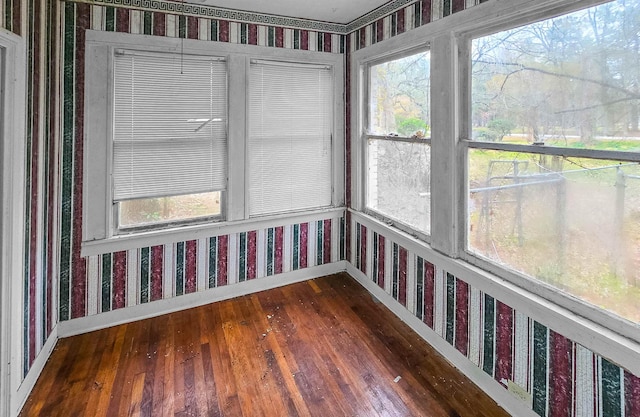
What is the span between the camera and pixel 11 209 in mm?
1746

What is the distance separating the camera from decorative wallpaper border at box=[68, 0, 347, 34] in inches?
102

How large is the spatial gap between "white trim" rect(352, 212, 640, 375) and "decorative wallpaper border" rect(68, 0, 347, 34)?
213 centimetres

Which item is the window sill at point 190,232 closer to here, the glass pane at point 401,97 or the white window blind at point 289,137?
the white window blind at point 289,137

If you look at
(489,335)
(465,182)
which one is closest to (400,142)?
(465,182)

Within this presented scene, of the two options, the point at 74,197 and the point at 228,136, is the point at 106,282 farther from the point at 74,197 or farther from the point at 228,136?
the point at 228,136

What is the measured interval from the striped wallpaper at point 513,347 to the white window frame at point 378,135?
0.16 m

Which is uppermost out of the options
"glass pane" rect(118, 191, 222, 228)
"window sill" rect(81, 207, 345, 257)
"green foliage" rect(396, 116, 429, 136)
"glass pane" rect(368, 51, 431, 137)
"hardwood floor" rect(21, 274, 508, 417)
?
"glass pane" rect(368, 51, 431, 137)

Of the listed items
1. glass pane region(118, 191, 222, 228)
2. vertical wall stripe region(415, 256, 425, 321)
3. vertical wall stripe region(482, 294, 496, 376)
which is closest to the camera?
vertical wall stripe region(482, 294, 496, 376)

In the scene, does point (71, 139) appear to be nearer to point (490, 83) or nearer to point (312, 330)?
point (312, 330)

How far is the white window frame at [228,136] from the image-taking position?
Answer: 2514 millimetres

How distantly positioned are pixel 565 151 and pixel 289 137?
2.19 meters

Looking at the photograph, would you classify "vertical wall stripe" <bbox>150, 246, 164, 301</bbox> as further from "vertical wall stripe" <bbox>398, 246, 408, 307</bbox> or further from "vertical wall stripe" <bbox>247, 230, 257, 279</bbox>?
"vertical wall stripe" <bbox>398, 246, 408, 307</bbox>

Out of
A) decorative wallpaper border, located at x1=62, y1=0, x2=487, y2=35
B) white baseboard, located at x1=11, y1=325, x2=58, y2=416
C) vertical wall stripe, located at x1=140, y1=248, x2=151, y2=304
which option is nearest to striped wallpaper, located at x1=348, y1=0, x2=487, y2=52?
decorative wallpaper border, located at x1=62, y1=0, x2=487, y2=35

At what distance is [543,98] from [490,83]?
34 cm
